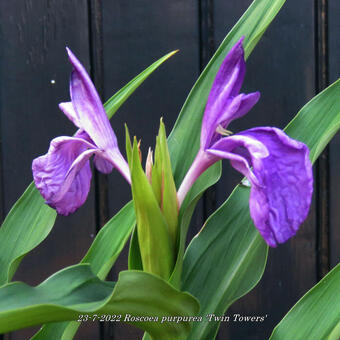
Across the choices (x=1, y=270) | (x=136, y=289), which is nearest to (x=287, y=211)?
(x=136, y=289)

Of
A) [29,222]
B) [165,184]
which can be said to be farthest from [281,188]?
[29,222]

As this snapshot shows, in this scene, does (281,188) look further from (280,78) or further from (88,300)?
(280,78)

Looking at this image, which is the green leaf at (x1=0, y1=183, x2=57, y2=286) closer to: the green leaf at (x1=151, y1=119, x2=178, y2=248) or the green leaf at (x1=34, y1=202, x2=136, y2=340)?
the green leaf at (x1=34, y1=202, x2=136, y2=340)

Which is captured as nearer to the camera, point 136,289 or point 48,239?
point 136,289

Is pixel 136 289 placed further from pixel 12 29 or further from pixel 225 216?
pixel 12 29

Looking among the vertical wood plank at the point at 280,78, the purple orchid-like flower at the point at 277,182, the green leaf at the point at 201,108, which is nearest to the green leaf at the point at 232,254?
the green leaf at the point at 201,108

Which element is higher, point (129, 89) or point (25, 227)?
point (129, 89)
